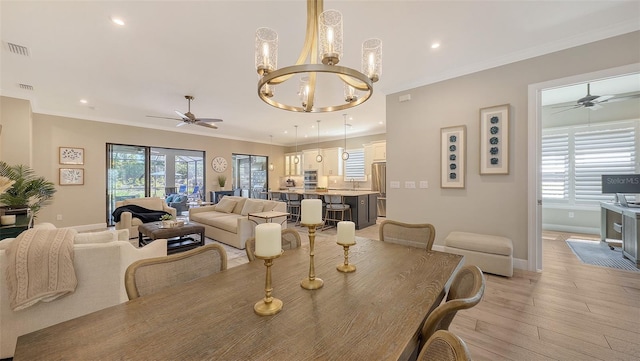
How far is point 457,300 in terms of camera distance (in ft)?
2.81

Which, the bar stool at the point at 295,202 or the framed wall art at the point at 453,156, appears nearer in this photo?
the framed wall art at the point at 453,156

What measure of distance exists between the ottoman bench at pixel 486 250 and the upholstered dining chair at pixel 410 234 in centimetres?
158

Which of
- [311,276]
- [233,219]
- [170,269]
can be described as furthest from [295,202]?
[311,276]

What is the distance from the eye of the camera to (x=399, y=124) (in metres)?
4.21

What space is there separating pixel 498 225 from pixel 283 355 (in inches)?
143

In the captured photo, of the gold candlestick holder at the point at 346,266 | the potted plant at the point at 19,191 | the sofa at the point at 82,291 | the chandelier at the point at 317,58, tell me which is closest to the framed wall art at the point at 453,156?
the chandelier at the point at 317,58

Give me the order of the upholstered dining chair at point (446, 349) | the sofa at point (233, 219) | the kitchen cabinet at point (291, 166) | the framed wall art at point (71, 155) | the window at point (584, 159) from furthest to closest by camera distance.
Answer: the kitchen cabinet at point (291, 166) < the framed wall art at point (71, 155) < the window at point (584, 159) < the sofa at point (233, 219) < the upholstered dining chair at point (446, 349)

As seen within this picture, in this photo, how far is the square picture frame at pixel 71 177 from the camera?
18.9 feet

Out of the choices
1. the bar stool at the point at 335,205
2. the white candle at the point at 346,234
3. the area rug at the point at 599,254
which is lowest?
the area rug at the point at 599,254

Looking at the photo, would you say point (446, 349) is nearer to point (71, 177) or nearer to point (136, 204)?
point (136, 204)

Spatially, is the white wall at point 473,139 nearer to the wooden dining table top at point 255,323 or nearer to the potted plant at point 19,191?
the wooden dining table top at point 255,323

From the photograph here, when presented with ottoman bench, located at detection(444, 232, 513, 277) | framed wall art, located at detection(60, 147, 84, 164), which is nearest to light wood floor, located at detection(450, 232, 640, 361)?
ottoman bench, located at detection(444, 232, 513, 277)

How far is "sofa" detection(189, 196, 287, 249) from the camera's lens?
4.47 meters

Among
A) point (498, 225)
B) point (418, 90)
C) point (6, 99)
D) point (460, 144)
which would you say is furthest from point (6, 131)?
point (498, 225)
